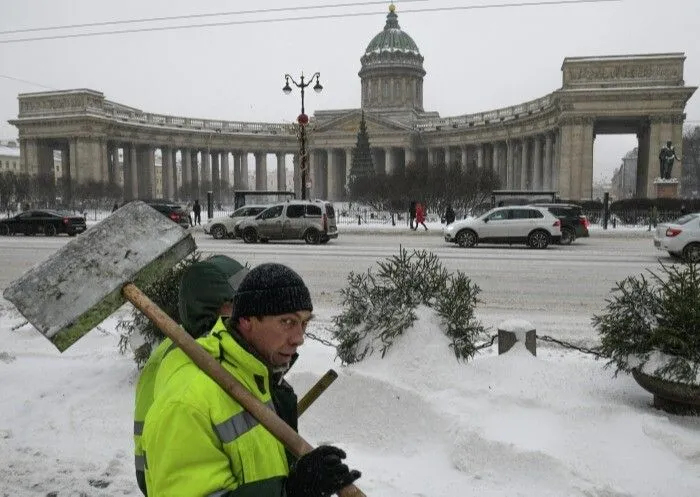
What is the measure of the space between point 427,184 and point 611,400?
36.8 meters

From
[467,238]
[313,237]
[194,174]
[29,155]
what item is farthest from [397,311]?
[194,174]

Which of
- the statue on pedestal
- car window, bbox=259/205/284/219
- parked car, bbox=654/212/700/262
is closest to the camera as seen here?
parked car, bbox=654/212/700/262

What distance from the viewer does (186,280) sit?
9.44 feet

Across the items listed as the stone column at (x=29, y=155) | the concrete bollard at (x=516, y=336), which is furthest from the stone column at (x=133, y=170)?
the concrete bollard at (x=516, y=336)

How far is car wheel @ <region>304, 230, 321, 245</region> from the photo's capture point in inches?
905

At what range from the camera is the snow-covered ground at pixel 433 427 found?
13.0ft

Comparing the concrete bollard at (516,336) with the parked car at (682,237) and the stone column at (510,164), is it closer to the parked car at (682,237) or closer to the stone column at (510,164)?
the parked car at (682,237)

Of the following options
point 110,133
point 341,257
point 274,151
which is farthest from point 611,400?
point 274,151

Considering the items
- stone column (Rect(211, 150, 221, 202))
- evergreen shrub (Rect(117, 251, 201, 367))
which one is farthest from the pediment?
evergreen shrub (Rect(117, 251, 201, 367))

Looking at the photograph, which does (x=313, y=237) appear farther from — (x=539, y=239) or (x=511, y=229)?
(x=539, y=239)

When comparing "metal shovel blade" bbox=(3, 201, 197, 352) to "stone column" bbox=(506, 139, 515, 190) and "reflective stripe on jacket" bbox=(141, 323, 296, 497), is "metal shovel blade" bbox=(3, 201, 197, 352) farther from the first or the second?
"stone column" bbox=(506, 139, 515, 190)

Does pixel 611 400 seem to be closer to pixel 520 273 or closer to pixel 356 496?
pixel 356 496

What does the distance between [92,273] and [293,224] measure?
21.2 metres

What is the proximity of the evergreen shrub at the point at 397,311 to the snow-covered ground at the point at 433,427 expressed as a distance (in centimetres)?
14
